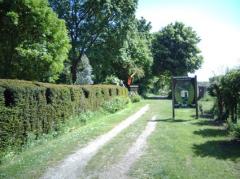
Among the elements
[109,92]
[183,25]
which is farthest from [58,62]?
[183,25]

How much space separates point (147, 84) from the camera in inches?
2537

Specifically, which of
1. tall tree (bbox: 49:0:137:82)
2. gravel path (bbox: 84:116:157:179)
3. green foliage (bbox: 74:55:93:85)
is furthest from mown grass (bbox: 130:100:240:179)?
green foliage (bbox: 74:55:93:85)

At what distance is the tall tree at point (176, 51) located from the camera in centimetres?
6378

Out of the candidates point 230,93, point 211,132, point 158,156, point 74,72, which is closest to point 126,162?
point 158,156

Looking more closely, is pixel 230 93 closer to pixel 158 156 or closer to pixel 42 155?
pixel 158 156

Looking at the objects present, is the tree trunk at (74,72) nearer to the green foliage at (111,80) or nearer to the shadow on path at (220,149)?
the green foliage at (111,80)

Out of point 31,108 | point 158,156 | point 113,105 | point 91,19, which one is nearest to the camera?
point 158,156

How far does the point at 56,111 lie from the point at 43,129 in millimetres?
1541

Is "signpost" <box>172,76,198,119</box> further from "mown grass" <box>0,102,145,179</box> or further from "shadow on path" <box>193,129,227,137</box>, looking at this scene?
"mown grass" <box>0,102,145,179</box>

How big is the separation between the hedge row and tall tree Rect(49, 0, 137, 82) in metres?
21.3

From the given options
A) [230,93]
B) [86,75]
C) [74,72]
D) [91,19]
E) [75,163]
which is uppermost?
[91,19]

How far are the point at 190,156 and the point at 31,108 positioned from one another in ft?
18.9

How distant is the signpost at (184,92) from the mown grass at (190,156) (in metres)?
6.50

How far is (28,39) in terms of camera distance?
2877 centimetres
